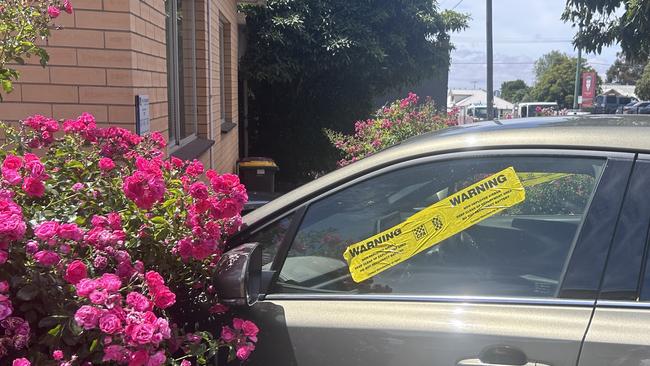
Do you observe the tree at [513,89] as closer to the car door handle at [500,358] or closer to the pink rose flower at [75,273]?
the car door handle at [500,358]

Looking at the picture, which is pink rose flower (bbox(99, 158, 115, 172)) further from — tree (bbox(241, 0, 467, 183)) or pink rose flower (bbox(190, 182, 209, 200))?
tree (bbox(241, 0, 467, 183))

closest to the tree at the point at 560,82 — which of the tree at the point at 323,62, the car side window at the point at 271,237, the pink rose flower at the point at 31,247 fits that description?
the tree at the point at 323,62

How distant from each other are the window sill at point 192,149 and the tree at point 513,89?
323ft

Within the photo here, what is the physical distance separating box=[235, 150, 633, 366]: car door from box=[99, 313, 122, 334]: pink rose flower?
556mm

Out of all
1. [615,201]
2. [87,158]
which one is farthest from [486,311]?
[87,158]

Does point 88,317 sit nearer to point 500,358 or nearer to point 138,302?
point 138,302

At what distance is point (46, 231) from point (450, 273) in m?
1.21

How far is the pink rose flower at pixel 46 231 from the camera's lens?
156 cm

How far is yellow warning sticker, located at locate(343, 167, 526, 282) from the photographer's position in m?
1.86

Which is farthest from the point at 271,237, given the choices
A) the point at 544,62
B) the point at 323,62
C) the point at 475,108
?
the point at 544,62

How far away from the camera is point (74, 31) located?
3.40 m

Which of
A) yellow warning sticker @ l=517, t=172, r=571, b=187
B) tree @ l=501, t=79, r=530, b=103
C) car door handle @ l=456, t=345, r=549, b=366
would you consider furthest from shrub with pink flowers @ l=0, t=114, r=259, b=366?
tree @ l=501, t=79, r=530, b=103

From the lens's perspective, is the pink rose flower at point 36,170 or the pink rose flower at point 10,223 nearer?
the pink rose flower at point 10,223

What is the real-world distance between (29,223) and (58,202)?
9.1 inches
